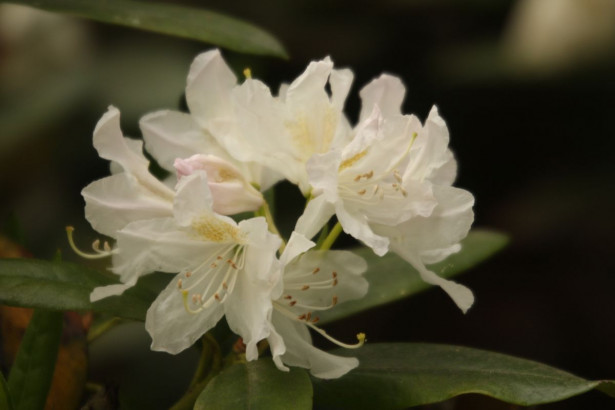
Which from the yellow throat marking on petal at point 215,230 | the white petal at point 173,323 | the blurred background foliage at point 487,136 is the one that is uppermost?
the yellow throat marking on petal at point 215,230

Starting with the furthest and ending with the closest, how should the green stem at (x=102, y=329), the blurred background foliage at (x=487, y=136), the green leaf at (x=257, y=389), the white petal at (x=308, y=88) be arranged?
the blurred background foliage at (x=487, y=136) → the green stem at (x=102, y=329) → the white petal at (x=308, y=88) → the green leaf at (x=257, y=389)

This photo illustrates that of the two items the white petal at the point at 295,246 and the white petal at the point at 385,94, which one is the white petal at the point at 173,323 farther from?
the white petal at the point at 385,94

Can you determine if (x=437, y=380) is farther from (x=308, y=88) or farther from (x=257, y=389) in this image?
(x=308, y=88)

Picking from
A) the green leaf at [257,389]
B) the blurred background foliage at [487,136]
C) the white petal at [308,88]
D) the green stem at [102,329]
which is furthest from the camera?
the blurred background foliage at [487,136]

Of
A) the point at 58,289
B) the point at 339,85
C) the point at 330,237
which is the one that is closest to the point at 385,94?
the point at 339,85

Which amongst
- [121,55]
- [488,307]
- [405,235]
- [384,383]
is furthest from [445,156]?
[121,55]

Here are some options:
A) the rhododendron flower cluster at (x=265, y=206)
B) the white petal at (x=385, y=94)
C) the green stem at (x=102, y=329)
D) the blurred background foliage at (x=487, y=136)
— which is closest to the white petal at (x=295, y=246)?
the rhododendron flower cluster at (x=265, y=206)
